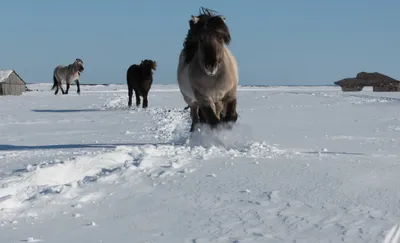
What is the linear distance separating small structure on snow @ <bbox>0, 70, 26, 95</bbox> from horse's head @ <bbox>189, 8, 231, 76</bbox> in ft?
99.0

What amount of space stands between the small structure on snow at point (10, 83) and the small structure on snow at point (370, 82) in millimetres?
23085

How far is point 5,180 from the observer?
13.2 feet

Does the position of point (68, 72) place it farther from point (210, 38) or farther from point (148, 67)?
point (210, 38)

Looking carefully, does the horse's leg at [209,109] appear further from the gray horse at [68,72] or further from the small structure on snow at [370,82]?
the small structure on snow at [370,82]

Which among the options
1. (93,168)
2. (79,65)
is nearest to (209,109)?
(93,168)

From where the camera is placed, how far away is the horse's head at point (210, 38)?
6.42 m

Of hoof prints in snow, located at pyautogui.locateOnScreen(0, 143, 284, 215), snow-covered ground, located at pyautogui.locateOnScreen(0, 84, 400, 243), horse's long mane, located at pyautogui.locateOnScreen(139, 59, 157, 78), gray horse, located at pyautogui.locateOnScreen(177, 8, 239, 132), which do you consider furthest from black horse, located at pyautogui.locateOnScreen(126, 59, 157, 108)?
hoof prints in snow, located at pyautogui.locateOnScreen(0, 143, 284, 215)

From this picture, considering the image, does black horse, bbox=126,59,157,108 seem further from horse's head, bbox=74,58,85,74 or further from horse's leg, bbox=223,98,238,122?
horse's head, bbox=74,58,85,74

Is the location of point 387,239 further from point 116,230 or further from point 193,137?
point 193,137

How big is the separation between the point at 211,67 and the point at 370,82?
34373 mm

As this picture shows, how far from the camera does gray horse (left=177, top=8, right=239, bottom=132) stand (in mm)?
6477

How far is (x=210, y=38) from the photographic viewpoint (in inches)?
255

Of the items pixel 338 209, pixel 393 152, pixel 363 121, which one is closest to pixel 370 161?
pixel 393 152

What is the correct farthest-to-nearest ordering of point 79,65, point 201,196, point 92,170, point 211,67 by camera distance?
point 79,65
point 211,67
point 92,170
point 201,196
